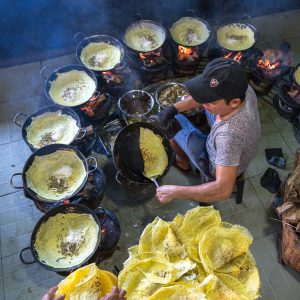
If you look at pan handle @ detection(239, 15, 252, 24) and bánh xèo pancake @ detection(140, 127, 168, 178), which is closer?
bánh xèo pancake @ detection(140, 127, 168, 178)

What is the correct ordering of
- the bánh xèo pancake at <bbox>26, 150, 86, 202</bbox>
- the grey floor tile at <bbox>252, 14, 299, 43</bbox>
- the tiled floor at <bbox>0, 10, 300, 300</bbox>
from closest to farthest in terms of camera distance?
the bánh xèo pancake at <bbox>26, 150, 86, 202</bbox>
the tiled floor at <bbox>0, 10, 300, 300</bbox>
the grey floor tile at <bbox>252, 14, 299, 43</bbox>

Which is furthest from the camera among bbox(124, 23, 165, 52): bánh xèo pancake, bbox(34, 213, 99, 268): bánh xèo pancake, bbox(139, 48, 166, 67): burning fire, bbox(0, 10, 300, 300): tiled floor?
bbox(124, 23, 165, 52): bánh xèo pancake

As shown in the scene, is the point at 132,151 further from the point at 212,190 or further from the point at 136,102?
the point at 136,102

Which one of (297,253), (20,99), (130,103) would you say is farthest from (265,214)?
(20,99)

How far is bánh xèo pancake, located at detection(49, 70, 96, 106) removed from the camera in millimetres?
4441

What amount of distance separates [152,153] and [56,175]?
1089mm

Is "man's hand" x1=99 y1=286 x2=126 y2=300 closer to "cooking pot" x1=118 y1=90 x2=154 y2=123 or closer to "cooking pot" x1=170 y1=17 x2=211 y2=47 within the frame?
"cooking pot" x1=118 y1=90 x2=154 y2=123

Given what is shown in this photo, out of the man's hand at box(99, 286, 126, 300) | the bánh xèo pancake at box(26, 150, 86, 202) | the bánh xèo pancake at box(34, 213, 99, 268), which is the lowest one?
the bánh xèo pancake at box(34, 213, 99, 268)

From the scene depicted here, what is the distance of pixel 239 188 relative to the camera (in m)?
4.16

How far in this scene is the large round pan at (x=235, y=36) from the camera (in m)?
5.22

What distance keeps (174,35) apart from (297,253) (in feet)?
11.8

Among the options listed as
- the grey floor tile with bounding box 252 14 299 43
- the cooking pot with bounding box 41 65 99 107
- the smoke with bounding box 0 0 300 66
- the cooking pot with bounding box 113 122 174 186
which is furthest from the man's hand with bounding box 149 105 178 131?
the grey floor tile with bounding box 252 14 299 43

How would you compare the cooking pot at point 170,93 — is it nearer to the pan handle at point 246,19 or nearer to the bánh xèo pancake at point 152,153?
the bánh xèo pancake at point 152,153

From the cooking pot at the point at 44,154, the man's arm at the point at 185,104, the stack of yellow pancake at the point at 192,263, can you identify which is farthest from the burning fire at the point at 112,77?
the stack of yellow pancake at the point at 192,263
